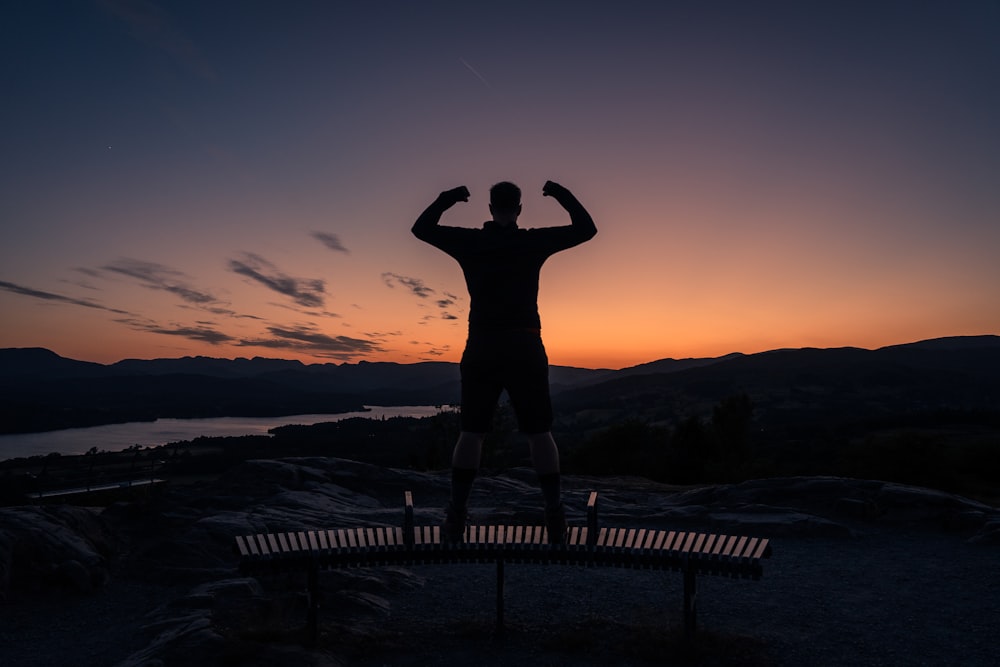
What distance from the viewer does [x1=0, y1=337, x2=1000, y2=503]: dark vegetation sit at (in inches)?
903

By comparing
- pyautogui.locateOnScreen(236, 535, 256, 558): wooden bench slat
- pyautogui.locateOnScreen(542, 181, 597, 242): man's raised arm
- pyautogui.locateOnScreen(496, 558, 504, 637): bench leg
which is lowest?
pyautogui.locateOnScreen(496, 558, 504, 637): bench leg

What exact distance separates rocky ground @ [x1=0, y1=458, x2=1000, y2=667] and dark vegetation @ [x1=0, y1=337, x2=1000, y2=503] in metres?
8.63

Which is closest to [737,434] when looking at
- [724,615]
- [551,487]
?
[724,615]

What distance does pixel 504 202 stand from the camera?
5258 mm

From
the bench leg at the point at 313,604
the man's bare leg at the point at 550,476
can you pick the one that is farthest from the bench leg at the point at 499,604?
the bench leg at the point at 313,604

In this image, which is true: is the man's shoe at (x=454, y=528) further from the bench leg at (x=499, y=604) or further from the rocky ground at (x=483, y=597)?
the rocky ground at (x=483, y=597)

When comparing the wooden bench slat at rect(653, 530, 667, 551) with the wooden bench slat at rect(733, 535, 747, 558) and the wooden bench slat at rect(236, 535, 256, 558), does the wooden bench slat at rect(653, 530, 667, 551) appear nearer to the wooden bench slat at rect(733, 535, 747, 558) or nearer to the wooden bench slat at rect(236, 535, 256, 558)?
the wooden bench slat at rect(733, 535, 747, 558)

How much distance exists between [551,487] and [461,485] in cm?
75

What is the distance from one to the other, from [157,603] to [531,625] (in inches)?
152

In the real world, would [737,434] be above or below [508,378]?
below

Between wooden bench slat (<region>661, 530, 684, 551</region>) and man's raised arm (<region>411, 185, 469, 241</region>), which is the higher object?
man's raised arm (<region>411, 185, 469, 241</region>)

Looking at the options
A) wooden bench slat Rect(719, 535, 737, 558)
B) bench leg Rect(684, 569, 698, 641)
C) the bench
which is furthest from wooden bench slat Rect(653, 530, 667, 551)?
wooden bench slat Rect(719, 535, 737, 558)

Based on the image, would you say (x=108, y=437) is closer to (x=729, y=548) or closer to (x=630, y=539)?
(x=630, y=539)

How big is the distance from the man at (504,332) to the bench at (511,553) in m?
0.28
